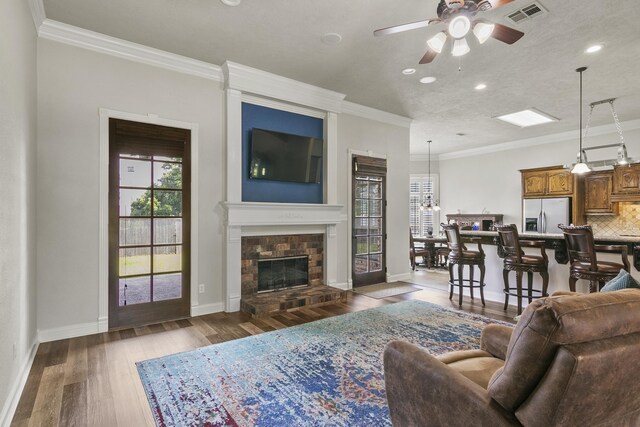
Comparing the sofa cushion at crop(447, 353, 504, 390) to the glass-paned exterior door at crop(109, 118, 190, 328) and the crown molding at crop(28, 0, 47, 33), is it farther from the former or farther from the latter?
the crown molding at crop(28, 0, 47, 33)

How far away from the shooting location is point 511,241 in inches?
170

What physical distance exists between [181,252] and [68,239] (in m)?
1.14

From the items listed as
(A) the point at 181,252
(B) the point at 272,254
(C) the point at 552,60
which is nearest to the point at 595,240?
(C) the point at 552,60

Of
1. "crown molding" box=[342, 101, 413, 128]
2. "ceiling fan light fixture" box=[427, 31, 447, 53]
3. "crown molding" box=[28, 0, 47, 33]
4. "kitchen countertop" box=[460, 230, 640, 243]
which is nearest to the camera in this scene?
"ceiling fan light fixture" box=[427, 31, 447, 53]

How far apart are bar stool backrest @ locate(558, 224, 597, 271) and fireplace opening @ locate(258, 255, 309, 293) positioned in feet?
11.2

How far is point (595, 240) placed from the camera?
3895 millimetres

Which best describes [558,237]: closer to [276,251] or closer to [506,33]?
[506,33]

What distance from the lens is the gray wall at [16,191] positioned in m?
2.07

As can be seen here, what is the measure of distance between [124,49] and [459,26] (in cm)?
351

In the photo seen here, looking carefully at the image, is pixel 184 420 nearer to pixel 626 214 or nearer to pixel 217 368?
pixel 217 368

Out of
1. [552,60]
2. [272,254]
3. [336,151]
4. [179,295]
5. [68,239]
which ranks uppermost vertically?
[552,60]

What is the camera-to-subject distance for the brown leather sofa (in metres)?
1.05

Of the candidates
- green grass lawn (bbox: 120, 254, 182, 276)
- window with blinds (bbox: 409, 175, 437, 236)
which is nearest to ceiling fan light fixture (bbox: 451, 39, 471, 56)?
green grass lawn (bbox: 120, 254, 182, 276)

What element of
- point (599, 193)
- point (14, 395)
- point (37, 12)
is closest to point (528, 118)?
point (599, 193)
